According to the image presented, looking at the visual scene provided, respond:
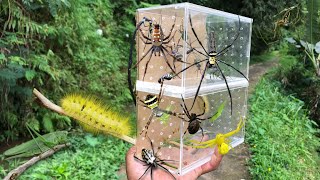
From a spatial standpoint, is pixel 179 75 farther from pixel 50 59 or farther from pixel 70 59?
pixel 70 59

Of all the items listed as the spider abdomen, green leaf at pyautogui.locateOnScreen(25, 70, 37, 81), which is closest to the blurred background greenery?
green leaf at pyautogui.locateOnScreen(25, 70, 37, 81)

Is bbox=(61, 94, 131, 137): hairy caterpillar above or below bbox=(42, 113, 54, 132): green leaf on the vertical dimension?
above

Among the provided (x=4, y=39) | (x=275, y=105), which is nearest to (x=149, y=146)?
(x=4, y=39)

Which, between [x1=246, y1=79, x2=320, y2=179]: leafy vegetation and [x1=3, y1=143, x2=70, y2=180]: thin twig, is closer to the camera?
[x1=3, y1=143, x2=70, y2=180]: thin twig

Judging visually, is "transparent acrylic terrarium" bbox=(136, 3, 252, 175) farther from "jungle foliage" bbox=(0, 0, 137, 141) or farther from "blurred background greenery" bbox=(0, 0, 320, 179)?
"jungle foliage" bbox=(0, 0, 137, 141)

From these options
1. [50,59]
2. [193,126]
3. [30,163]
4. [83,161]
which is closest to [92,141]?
[83,161]

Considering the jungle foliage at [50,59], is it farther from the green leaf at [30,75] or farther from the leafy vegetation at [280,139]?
the leafy vegetation at [280,139]
